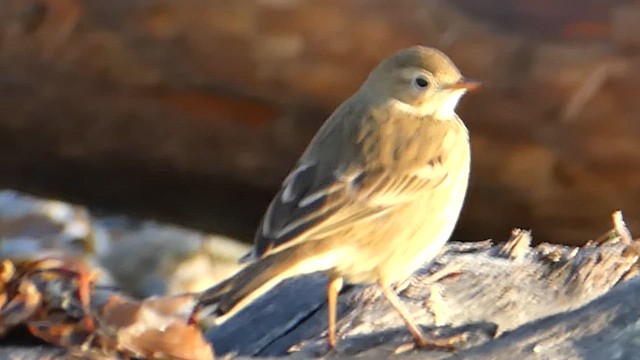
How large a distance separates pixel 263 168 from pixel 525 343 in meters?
2.72

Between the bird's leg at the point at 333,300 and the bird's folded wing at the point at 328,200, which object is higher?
the bird's folded wing at the point at 328,200

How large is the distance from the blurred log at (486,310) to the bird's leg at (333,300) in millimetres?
31

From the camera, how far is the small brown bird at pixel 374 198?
3246 millimetres

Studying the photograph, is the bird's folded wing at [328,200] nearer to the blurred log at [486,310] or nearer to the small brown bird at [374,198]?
the small brown bird at [374,198]

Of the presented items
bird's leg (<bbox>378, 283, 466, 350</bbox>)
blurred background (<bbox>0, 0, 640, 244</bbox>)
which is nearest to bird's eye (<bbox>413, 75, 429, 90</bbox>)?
bird's leg (<bbox>378, 283, 466, 350</bbox>)

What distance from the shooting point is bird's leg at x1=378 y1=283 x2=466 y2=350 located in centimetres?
319

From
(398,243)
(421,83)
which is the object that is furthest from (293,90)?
(398,243)

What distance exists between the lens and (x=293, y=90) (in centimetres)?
535

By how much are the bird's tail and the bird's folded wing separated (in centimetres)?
3

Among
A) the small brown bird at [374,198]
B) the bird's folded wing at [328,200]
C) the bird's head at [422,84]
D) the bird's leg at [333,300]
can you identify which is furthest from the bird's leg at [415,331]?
the bird's head at [422,84]

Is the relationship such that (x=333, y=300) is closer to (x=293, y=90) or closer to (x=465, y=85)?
(x=465, y=85)

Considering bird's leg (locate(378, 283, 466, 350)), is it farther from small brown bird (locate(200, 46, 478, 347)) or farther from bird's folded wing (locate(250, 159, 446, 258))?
bird's folded wing (locate(250, 159, 446, 258))

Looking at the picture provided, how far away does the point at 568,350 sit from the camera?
120 inches

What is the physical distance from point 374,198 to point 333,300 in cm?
31
